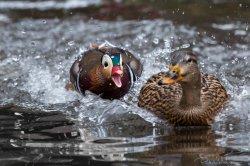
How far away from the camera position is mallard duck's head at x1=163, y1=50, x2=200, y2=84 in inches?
280

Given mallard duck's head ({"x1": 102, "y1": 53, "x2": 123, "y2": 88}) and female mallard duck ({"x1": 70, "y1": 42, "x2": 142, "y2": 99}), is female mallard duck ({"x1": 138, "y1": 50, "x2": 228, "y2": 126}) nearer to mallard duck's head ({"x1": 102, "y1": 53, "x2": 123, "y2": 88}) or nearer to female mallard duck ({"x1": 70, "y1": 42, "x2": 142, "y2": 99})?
mallard duck's head ({"x1": 102, "y1": 53, "x2": 123, "y2": 88})

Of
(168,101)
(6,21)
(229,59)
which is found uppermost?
(6,21)

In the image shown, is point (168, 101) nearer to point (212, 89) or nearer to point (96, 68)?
point (212, 89)

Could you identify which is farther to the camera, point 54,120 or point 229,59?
point 229,59

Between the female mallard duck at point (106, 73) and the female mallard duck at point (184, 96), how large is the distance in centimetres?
50

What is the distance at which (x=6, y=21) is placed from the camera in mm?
13984

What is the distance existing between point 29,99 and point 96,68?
32.3 inches

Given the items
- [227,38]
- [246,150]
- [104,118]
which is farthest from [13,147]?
[227,38]

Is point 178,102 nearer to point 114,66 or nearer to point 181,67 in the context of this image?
point 181,67

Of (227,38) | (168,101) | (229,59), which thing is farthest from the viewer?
(227,38)

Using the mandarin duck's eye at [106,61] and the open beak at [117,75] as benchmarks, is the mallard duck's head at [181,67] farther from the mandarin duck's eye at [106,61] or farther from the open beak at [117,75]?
the mandarin duck's eye at [106,61]

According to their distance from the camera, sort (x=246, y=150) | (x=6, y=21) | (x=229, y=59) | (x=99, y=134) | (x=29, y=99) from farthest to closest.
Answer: (x=6, y=21) → (x=229, y=59) → (x=29, y=99) → (x=99, y=134) → (x=246, y=150)

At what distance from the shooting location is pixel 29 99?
350 inches

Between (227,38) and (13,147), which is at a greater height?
(227,38)
